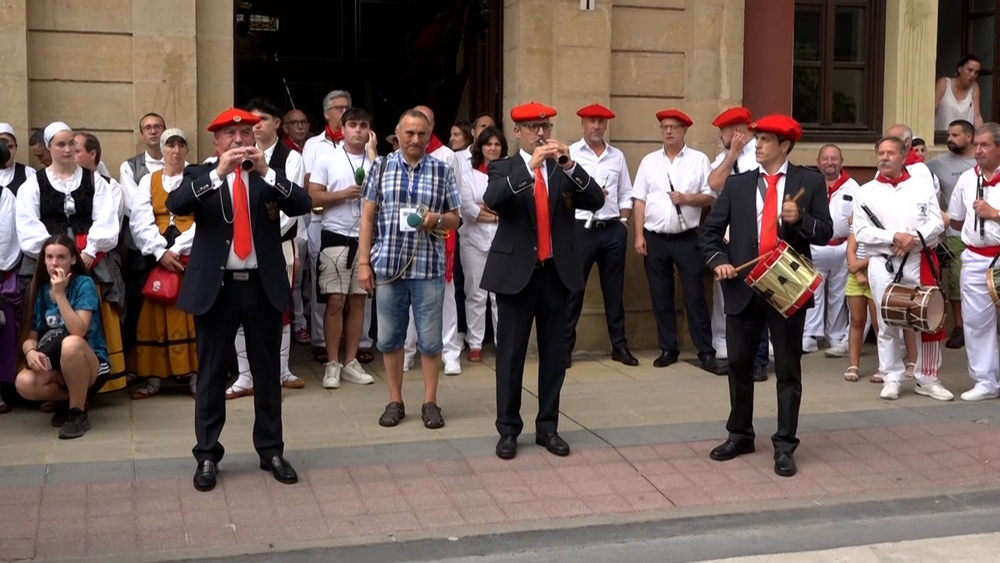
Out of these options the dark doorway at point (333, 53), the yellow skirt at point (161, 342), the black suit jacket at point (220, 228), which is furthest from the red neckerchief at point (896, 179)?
the dark doorway at point (333, 53)

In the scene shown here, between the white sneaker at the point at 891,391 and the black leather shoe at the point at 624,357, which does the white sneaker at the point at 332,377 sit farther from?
the white sneaker at the point at 891,391

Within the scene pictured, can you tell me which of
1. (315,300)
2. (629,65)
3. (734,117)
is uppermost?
(629,65)

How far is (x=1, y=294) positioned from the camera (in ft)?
27.9

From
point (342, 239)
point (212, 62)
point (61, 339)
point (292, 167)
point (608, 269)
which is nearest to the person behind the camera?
point (61, 339)

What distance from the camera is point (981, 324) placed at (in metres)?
9.49

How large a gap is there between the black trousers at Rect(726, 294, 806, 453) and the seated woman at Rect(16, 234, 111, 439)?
422 cm

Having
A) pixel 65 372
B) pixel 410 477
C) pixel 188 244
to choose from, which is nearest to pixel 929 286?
pixel 410 477

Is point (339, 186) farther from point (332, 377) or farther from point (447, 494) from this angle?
point (447, 494)

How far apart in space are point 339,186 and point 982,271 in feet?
16.7

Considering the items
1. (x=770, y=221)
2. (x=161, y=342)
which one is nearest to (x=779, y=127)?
(x=770, y=221)

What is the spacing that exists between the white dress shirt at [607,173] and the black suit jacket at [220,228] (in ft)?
13.0

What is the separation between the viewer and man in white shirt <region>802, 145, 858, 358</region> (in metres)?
11.1

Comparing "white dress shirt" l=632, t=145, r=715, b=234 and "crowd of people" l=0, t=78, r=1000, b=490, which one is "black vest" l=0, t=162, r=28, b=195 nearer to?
"crowd of people" l=0, t=78, r=1000, b=490

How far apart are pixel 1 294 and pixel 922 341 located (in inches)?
269
